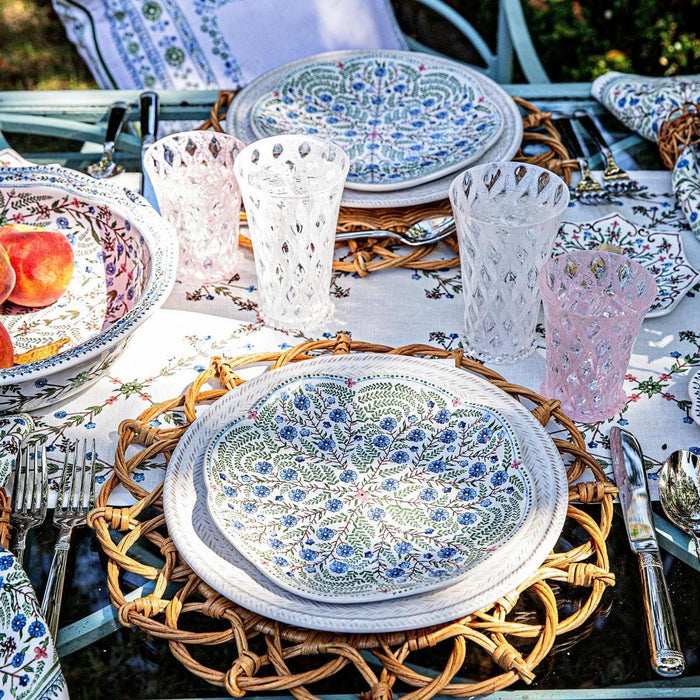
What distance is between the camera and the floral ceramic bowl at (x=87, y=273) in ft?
2.61

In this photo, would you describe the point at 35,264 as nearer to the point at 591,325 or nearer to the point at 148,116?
the point at 148,116

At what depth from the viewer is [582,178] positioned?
1157 millimetres

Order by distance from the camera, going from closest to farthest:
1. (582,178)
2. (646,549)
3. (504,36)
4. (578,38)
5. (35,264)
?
(646,549), (35,264), (582,178), (504,36), (578,38)

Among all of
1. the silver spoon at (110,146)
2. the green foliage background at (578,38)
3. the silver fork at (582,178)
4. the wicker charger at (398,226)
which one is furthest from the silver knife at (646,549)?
the green foliage background at (578,38)

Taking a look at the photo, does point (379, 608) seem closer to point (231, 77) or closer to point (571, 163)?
point (571, 163)

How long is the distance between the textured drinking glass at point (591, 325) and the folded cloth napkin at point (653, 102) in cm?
35

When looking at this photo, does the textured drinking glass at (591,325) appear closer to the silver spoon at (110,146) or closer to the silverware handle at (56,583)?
the silverware handle at (56,583)

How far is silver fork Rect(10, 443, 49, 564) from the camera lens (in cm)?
71

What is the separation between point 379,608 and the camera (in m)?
0.61

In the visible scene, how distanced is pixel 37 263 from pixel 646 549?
25.8 inches

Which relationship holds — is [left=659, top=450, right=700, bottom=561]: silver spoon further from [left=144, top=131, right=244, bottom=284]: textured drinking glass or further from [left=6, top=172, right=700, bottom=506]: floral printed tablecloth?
[left=144, top=131, right=244, bottom=284]: textured drinking glass

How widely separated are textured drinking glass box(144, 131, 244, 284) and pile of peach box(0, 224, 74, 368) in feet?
0.40

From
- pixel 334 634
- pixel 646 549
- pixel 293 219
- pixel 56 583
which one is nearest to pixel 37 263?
pixel 293 219

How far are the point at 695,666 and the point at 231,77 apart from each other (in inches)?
62.5
